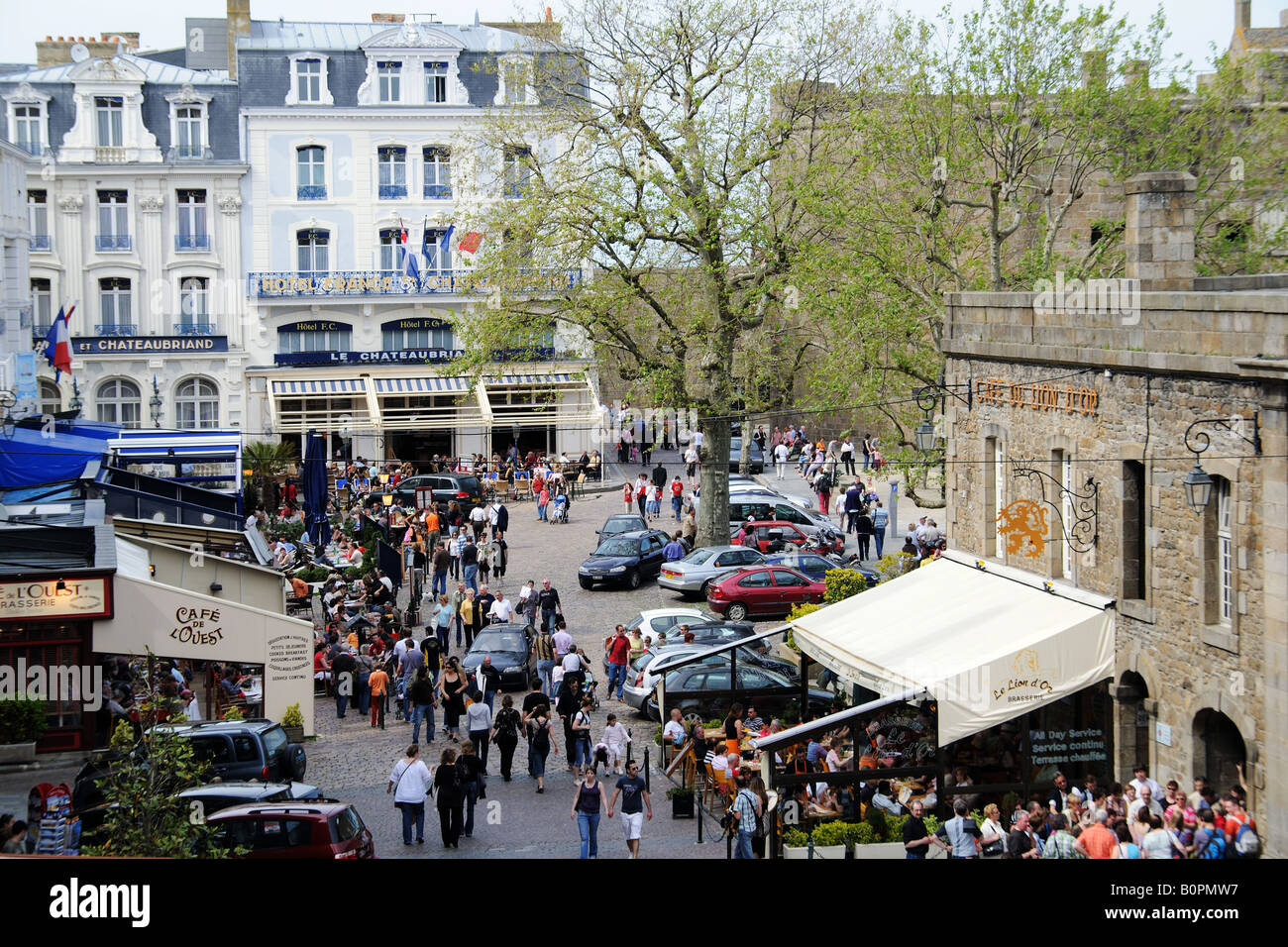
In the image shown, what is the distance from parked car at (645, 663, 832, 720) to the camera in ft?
66.9

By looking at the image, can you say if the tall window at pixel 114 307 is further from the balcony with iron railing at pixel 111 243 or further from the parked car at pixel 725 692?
the parked car at pixel 725 692

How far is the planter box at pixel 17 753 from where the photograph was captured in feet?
61.5

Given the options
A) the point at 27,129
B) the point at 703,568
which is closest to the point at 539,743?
the point at 703,568

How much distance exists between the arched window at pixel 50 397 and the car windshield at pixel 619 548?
25.3 metres

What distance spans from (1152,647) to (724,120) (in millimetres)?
20585

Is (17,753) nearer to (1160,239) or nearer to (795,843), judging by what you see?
(795,843)

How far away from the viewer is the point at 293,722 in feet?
68.4

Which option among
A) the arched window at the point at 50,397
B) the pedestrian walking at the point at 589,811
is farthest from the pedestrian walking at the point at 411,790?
the arched window at the point at 50,397

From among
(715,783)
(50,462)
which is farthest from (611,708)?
(50,462)

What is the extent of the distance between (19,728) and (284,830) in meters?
7.42

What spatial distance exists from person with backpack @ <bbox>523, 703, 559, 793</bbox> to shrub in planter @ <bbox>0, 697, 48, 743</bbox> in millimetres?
6838

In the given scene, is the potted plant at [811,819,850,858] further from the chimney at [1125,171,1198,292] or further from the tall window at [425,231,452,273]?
the tall window at [425,231,452,273]

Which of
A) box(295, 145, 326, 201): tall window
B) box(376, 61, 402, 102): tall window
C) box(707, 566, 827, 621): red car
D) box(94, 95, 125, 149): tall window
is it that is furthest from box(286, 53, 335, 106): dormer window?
box(707, 566, 827, 621): red car
